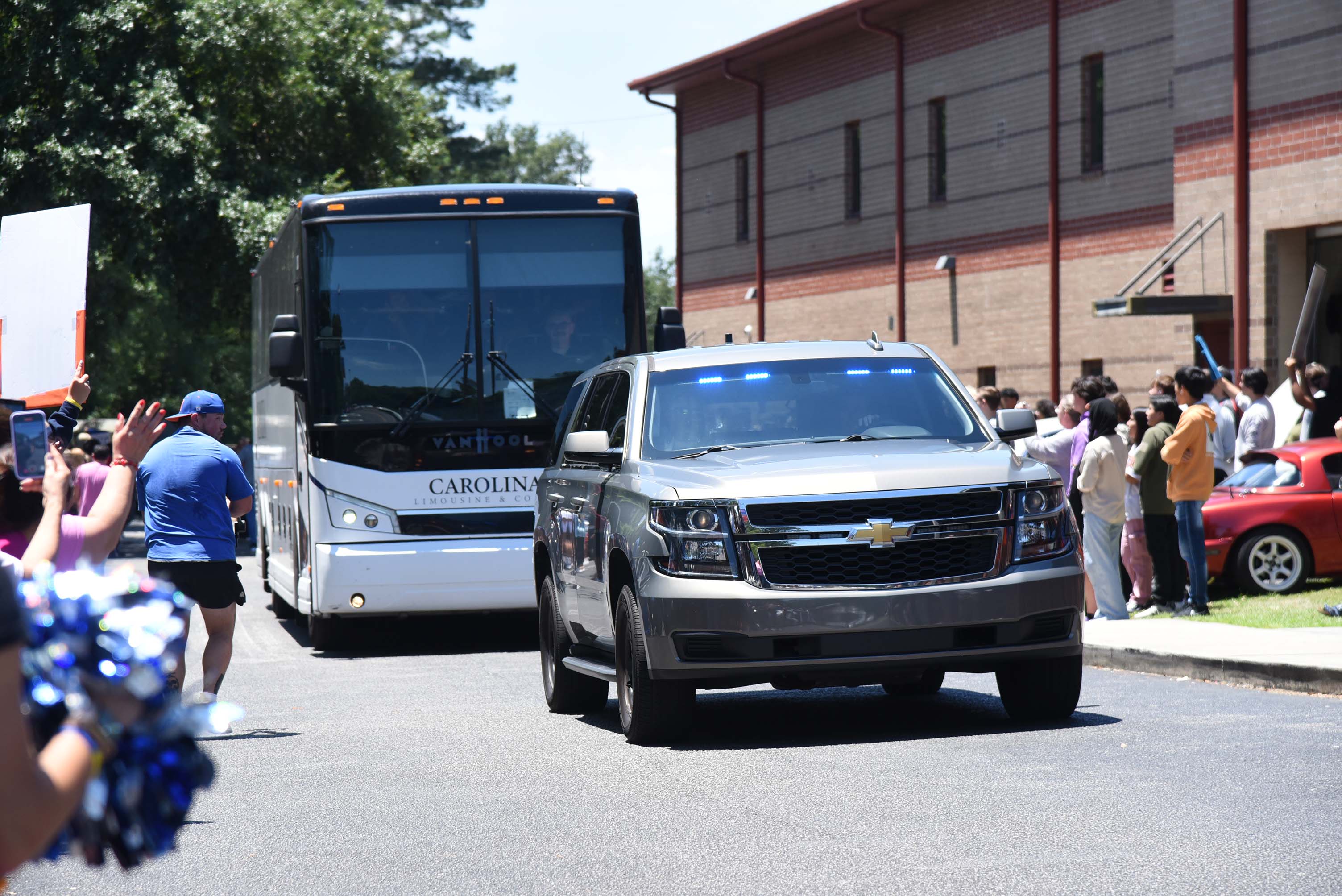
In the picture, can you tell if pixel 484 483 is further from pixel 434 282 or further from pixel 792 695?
pixel 792 695

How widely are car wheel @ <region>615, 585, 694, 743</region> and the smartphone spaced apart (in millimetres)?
4344

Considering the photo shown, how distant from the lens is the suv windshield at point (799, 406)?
10008mm

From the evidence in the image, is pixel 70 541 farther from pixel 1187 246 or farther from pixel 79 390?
pixel 1187 246

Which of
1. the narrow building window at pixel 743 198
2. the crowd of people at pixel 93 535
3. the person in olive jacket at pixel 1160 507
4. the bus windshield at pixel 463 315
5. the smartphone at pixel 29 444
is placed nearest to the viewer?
the crowd of people at pixel 93 535

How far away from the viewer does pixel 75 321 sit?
24.8ft

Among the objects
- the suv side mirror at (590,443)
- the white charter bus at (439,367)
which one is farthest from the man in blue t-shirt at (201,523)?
the white charter bus at (439,367)

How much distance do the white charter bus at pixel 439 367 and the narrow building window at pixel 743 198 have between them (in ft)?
73.8

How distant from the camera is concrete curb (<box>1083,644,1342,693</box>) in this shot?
36.3 feet

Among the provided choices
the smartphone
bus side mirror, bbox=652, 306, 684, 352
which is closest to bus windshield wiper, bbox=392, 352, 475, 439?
bus side mirror, bbox=652, 306, 684, 352

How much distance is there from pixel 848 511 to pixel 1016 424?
4.56ft

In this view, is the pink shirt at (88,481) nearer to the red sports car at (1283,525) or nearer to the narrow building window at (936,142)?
the red sports car at (1283,525)

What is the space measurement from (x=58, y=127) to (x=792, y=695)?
2233 centimetres

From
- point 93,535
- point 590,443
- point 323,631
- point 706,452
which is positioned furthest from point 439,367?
point 93,535

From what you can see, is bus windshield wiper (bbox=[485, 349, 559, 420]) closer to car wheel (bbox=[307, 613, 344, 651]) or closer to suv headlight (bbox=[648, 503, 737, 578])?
car wheel (bbox=[307, 613, 344, 651])
